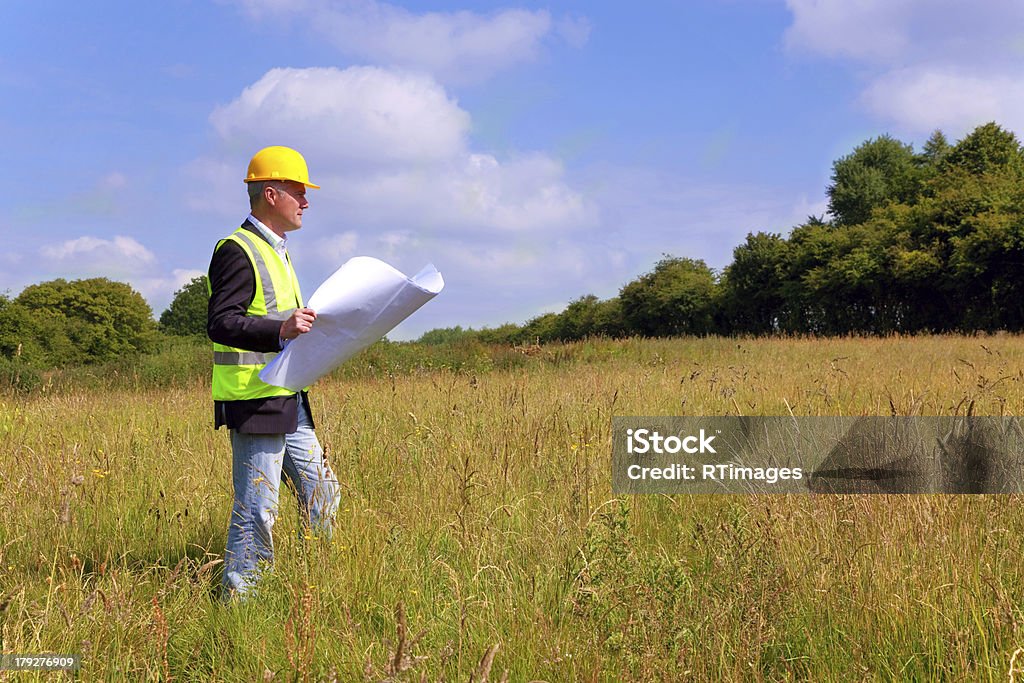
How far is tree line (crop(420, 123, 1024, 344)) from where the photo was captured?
2855 cm

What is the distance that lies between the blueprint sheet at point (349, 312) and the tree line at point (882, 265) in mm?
17336

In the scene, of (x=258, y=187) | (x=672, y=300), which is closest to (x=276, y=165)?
(x=258, y=187)

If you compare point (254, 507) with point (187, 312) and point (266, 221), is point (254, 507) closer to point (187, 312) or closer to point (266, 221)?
point (266, 221)

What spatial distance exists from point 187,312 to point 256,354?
5502cm

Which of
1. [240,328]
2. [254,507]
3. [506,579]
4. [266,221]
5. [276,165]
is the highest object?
[276,165]

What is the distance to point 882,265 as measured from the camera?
31875 mm

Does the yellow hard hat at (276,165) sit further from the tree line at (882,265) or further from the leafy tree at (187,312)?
the leafy tree at (187,312)

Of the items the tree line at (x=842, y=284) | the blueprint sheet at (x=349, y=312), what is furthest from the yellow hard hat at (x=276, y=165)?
the tree line at (x=842, y=284)

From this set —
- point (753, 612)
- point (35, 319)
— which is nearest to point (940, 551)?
point (753, 612)

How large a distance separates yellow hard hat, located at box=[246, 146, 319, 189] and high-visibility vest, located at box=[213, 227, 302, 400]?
262 millimetres

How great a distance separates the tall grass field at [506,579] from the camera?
248 cm

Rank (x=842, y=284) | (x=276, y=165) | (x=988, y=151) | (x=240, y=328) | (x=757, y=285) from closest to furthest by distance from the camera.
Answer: (x=240, y=328) → (x=276, y=165) → (x=842, y=284) → (x=988, y=151) → (x=757, y=285)

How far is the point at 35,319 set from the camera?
140 ft

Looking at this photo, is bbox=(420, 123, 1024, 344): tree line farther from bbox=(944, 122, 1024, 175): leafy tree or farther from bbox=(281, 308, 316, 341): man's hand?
bbox=(281, 308, 316, 341): man's hand
